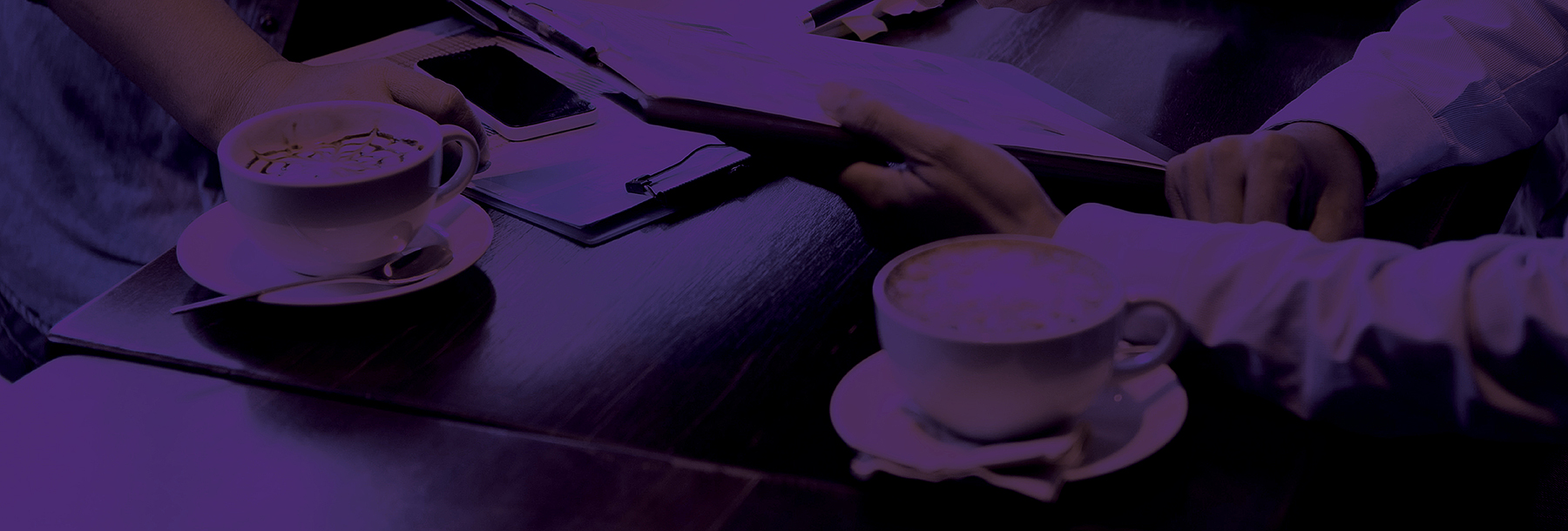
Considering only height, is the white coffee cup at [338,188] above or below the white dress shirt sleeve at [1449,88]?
below

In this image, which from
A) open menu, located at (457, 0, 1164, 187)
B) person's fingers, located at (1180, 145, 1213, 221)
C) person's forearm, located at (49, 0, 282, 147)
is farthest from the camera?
person's forearm, located at (49, 0, 282, 147)

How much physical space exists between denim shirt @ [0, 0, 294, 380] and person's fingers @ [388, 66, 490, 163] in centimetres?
44

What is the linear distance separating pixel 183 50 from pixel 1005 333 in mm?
888

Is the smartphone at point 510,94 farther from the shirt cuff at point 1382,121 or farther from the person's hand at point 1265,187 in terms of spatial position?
the shirt cuff at point 1382,121

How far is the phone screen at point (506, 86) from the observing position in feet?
3.12

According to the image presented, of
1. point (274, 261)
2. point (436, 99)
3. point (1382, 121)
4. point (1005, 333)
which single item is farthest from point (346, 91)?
point (1382, 121)

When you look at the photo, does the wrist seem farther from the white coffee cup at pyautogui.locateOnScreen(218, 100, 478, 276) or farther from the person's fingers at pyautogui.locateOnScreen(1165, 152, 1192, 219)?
the white coffee cup at pyautogui.locateOnScreen(218, 100, 478, 276)

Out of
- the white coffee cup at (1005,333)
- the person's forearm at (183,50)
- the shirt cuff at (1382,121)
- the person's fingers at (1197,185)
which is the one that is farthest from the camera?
the person's forearm at (183,50)

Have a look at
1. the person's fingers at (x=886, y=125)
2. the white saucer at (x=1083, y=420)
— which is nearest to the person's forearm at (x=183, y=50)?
the person's fingers at (x=886, y=125)

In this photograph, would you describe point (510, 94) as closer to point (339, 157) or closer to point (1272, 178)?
point (339, 157)

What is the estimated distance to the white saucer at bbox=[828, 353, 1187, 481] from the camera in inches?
18.0

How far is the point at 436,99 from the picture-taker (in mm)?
818

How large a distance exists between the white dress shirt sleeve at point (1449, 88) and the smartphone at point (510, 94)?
0.66 metres

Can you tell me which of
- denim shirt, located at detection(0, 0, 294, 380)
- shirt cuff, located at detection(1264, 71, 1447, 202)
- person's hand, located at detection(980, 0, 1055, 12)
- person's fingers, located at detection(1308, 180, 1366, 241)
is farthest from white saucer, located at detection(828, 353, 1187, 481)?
denim shirt, located at detection(0, 0, 294, 380)
